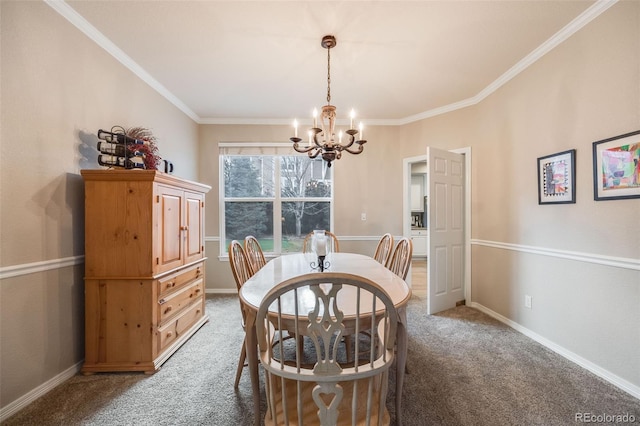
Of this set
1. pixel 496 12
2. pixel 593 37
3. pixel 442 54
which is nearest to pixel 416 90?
pixel 442 54

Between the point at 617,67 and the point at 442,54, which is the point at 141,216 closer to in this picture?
the point at 442,54

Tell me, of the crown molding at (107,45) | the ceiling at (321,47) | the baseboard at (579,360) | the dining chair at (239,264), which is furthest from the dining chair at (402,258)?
the crown molding at (107,45)

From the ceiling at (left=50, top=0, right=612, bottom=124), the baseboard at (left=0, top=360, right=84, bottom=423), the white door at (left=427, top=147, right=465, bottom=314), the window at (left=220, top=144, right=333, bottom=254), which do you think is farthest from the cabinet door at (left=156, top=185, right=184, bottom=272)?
the white door at (left=427, top=147, right=465, bottom=314)

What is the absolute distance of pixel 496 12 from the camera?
1.99 m

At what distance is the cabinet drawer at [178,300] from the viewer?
2.17 meters

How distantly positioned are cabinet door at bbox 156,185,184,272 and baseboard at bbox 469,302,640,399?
11.0ft

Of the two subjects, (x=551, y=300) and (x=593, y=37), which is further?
(x=551, y=300)

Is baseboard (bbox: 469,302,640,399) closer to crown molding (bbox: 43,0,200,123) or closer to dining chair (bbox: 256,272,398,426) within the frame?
dining chair (bbox: 256,272,398,426)

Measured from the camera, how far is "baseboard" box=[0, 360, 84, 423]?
1.58 m

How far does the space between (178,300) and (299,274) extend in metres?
1.25

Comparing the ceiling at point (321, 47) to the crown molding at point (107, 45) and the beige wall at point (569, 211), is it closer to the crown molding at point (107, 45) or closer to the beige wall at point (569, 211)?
the crown molding at point (107, 45)

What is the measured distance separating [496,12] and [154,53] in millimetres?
2855

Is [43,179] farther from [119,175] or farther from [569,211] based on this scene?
[569,211]

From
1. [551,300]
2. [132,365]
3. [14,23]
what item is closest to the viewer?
[14,23]
